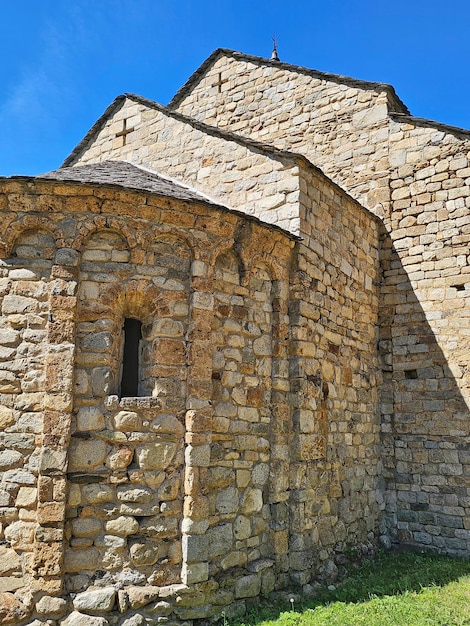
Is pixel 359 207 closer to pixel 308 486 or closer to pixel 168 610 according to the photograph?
pixel 308 486

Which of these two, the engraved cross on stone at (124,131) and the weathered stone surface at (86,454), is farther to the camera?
the engraved cross on stone at (124,131)

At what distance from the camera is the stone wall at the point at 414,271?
786 centimetres

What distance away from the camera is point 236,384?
5.70 meters

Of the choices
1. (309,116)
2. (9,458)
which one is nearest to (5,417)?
(9,458)

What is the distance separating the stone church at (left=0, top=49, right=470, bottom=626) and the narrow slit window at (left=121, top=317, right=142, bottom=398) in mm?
20

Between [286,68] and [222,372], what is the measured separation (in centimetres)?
663

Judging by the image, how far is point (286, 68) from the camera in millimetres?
9938

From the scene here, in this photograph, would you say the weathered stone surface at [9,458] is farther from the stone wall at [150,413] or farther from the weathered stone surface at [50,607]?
the weathered stone surface at [50,607]

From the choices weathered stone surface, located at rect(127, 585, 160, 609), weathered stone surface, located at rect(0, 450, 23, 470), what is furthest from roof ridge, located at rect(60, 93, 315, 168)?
weathered stone surface, located at rect(127, 585, 160, 609)

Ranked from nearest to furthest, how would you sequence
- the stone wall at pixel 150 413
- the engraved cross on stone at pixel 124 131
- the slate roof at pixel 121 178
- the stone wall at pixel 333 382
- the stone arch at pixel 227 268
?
1. the stone wall at pixel 150 413
2. the slate roof at pixel 121 178
3. the stone arch at pixel 227 268
4. the stone wall at pixel 333 382
5. the engraved cross on stone at pixel 124 131

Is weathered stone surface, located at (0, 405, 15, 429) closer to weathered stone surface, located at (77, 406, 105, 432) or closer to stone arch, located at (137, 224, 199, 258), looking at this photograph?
weathered stone surface, located at (77, 406, 105, 432)

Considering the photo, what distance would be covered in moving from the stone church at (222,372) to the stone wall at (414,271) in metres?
0.03

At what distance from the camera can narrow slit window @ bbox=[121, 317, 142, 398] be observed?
17.6 feet

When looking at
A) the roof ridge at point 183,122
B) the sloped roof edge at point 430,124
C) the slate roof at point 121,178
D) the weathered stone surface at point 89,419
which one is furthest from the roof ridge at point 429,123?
the weathered stone surface at point 89,419
